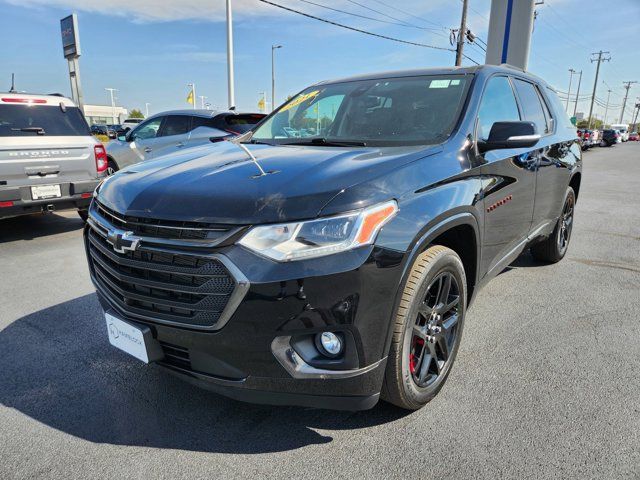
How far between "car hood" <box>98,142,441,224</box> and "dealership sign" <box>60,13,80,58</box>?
37.3ft

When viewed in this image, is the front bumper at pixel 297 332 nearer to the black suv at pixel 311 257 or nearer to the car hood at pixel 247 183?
the black suv at pixel 311 257

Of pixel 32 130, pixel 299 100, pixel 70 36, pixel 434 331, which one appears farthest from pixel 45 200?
pixel 70 36

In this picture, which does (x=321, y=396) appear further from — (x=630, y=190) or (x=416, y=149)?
(x=630, y=190)

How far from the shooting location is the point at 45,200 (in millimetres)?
5941

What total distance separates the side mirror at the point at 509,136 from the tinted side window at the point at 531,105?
Answer: 1.09 metres

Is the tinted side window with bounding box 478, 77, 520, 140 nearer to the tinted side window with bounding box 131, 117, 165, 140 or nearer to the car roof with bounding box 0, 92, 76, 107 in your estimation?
the car roof with bounding box 0, 92, 76, 107

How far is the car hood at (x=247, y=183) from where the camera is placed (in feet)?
6.33

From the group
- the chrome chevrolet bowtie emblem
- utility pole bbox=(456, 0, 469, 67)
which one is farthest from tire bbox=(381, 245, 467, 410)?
utility pole bbox=(456, 0, 469, 67)

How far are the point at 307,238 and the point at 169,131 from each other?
7863mm

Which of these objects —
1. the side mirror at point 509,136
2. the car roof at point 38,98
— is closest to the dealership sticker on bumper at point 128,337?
the side mirror at point 509,136

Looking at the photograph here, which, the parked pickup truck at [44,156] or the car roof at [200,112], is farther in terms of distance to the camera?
the car roof at [200,112]

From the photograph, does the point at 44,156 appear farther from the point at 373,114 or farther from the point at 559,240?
the point at 559,240

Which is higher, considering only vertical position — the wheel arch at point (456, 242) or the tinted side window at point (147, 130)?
the tinted side window at point (147, 130)

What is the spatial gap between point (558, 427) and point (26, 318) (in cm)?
378
